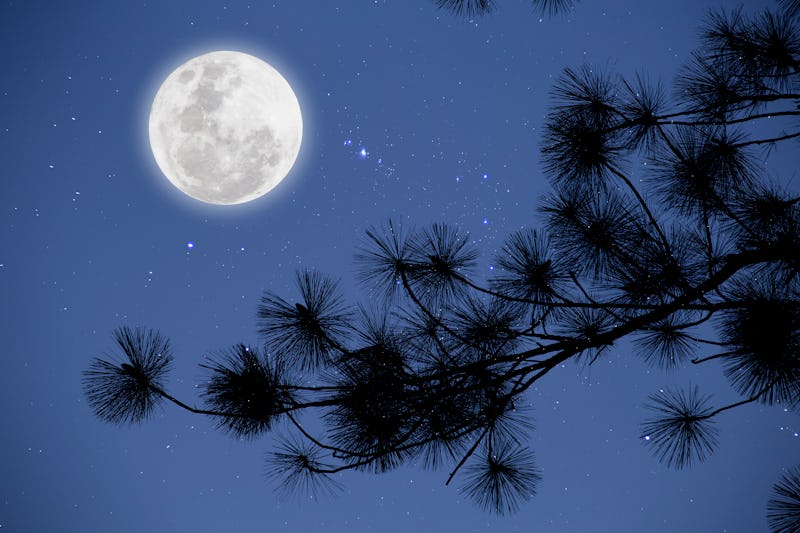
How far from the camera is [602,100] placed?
2764mm

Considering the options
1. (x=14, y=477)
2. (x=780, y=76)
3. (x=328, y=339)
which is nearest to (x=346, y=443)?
(x=328, y=339)

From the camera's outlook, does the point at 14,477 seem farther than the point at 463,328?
Yes

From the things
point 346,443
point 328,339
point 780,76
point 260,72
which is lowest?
point 346,443

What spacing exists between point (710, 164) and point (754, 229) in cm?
48

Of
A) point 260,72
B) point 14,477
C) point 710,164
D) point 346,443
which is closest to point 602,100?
point 710,164

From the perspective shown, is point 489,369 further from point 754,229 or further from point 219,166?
point 219,166

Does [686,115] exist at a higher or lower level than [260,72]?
lower

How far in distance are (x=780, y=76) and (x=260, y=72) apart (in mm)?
7074

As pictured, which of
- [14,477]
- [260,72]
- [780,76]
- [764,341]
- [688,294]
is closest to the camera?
[764,341]

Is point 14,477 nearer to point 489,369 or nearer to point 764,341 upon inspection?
point 489,369

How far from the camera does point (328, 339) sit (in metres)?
2.63

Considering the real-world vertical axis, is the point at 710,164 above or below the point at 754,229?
above

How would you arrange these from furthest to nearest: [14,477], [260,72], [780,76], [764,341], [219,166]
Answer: [14,477], [260,72], [219,166], [780,76], [764,341]

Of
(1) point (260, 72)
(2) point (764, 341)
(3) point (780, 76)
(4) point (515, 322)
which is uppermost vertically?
(1) point (260, 72)
